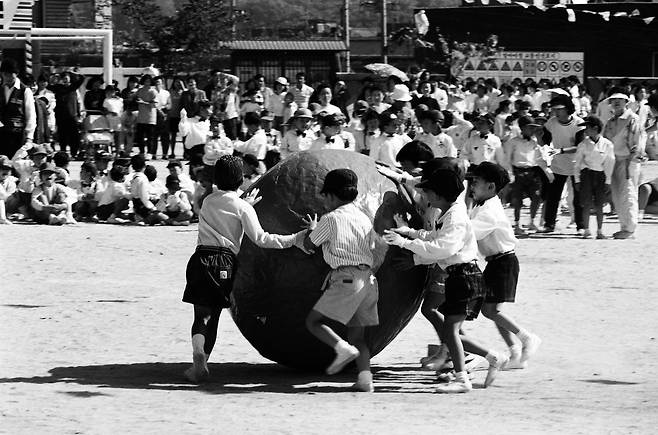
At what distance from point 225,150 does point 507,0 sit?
30182 millimetres

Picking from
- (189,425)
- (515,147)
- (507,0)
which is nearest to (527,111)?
(515,147)

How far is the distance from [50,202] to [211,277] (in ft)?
32.7

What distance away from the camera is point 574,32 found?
141 feet

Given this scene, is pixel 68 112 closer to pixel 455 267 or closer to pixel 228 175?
pixel 228 175

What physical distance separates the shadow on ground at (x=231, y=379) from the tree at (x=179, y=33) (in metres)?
28.4

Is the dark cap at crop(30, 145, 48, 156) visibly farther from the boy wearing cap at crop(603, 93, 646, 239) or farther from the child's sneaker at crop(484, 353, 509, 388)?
the child's sneaker at crop(484, 353, 509, 388)

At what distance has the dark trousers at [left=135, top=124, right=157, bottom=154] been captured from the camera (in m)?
25.3

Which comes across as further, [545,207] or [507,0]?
[507,0]

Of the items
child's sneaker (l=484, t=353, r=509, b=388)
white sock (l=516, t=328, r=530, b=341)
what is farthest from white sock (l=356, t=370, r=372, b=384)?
white sock (l=516, t=328, r=530, b=341)

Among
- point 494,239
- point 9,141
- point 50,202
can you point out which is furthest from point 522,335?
point 50,202

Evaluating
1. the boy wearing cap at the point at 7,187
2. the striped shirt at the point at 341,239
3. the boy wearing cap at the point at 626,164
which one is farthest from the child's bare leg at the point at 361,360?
the boy wearing cap at the point at 7,187

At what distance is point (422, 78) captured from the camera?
2822 cm

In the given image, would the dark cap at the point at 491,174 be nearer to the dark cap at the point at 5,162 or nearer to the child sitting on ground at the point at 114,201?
the child sitting on ground at the point at 114,201

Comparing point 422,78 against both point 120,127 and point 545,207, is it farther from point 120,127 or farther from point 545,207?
point 545,207
